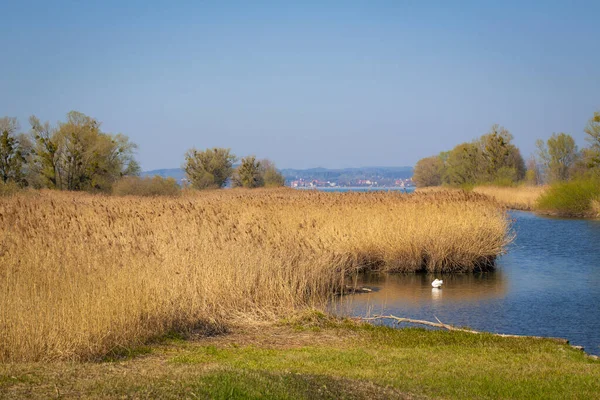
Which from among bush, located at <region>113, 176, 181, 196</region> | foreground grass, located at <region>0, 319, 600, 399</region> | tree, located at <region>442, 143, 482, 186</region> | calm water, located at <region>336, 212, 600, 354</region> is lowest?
calm water, located at <region>336, 212, 600, 354</region>

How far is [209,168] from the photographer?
210 ft

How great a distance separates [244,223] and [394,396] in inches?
559

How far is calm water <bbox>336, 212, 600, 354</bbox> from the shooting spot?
48.4 ft

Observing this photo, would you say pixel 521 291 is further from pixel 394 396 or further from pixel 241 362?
pixel 394 396

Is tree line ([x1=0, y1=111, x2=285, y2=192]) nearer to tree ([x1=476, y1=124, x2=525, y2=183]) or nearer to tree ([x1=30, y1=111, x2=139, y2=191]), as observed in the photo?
tree ([x1=30, y1=111, x2=139, y2=191])

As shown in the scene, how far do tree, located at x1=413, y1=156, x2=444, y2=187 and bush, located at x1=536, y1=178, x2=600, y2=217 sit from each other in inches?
2553

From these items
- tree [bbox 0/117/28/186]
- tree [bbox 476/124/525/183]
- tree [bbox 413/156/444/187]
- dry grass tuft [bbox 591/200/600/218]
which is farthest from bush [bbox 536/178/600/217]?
tree [bbox 413/156/444/187]

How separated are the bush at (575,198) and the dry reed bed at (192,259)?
22.2m

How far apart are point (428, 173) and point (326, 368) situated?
356 ft

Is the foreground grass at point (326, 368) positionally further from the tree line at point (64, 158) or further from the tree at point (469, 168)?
the tree at point (469, 168)

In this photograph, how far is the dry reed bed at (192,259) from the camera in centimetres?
1051

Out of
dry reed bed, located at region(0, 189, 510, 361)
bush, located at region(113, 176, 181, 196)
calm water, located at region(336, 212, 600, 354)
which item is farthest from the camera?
bush, located at region(113, 176, 181, 196)

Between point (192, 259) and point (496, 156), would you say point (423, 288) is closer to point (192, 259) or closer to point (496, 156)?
point (192, 259)

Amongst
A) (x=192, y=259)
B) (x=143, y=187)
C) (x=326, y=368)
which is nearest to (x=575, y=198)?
(x=143, y=187)
